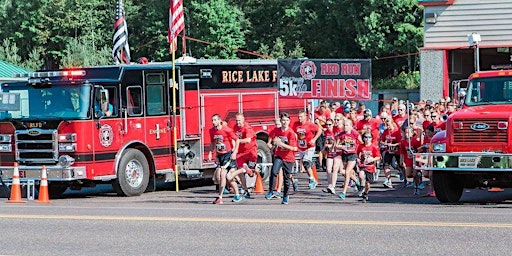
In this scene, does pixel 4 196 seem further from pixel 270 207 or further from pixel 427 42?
pixel 427 42

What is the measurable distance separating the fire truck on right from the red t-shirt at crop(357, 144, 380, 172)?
1.05m

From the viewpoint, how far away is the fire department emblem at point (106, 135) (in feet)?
75.5

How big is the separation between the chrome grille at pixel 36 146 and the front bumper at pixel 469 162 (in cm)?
743

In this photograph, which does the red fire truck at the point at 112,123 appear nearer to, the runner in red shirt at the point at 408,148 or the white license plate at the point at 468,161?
the runner in red shirt at the point at 408,148

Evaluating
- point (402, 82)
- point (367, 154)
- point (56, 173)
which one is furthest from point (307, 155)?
point (402, 82)

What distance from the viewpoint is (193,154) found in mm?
25375

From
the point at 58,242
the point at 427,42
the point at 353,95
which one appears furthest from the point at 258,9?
the point at 58,242

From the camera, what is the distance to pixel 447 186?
20406 millimetres

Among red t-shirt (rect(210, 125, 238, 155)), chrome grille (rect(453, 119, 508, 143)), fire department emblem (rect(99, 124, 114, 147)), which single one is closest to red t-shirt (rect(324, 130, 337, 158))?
red t-shirt (rect(210, 125, 238, 155))

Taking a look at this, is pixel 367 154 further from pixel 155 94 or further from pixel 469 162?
pixel 155 94

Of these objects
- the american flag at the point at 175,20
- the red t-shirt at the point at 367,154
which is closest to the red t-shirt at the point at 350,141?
the red t-shirt at the point at 367,154

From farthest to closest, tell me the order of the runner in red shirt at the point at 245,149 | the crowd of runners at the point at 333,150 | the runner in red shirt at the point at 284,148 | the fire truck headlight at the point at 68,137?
the fire truck headlight at the point at 68,137
the runner in red shirt at the point at 245,149
the crowd of runners at the point at 333,150
the runner in red shirt at the point at 284,148

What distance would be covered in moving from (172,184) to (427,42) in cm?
1407

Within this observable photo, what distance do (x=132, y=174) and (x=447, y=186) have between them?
6872 mm
